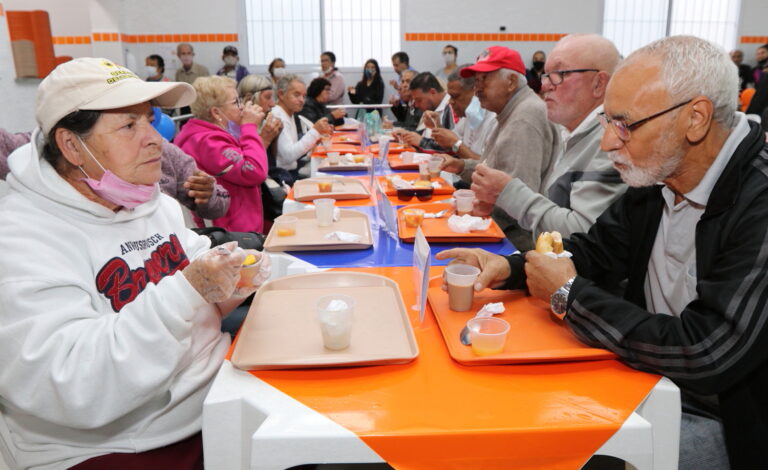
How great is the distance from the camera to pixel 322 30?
1115 centimetres

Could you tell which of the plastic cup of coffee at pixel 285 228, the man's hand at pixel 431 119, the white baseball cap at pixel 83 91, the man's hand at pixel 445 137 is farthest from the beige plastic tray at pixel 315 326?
the man's hand at pixel 431 119

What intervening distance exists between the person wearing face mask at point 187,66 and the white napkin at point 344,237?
372 inches

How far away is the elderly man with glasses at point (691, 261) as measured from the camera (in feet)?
3.72

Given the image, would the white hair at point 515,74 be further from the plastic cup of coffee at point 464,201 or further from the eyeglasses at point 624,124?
the eyeglasses at point 624,124

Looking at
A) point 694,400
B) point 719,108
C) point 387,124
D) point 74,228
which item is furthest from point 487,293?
point 387,124

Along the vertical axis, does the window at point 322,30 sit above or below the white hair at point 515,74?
above

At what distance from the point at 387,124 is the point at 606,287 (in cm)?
485

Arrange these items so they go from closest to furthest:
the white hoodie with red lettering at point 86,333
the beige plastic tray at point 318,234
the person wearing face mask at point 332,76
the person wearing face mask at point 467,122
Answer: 1. the white hoodie with red lettering at point 86,333
2. the beige plastic tray at point 318,234
3. the person wearing face mask at point 467,122
4. the person wearing face mask at point 332,76

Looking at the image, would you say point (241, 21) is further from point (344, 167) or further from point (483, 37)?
point (344, 167)

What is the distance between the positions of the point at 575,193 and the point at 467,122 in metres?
2.66

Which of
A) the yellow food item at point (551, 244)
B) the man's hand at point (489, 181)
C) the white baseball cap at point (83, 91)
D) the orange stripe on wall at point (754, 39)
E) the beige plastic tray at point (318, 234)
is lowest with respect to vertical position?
the beige plastic tray at point (318, 234)

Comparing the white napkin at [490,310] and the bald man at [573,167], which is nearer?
the white napkin at [490,310]

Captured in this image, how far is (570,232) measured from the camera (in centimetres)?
203

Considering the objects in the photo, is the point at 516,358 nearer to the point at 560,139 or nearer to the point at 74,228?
the point at 74,228
